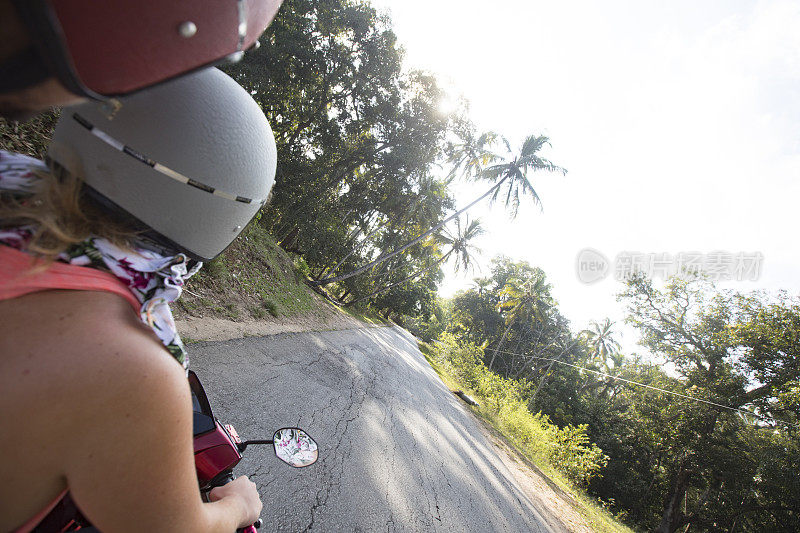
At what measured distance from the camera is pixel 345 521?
260 centimetres

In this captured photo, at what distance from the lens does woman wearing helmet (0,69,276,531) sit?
1.67 ft

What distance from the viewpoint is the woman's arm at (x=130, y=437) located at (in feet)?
1.70

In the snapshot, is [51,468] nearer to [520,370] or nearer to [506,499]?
[506,499]

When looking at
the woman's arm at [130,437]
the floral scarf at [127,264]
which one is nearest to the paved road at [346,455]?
the woman's arm at [130,437]

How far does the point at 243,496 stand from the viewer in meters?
0.99

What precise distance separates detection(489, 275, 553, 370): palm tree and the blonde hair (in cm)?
3224

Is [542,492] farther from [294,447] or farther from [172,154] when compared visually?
[172,154]

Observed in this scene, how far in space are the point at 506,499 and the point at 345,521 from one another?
386 centimetres

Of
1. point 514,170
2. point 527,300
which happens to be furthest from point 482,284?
point 514,170

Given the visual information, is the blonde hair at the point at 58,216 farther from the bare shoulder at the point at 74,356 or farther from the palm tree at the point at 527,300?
the palm tree at the point at 527,300

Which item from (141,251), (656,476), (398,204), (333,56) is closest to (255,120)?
(141,251)

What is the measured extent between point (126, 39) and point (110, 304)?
0.50 meters

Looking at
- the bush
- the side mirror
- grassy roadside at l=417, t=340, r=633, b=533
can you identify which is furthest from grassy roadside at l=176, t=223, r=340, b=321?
the bush

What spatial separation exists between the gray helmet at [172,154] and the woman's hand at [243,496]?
0.70 meters
